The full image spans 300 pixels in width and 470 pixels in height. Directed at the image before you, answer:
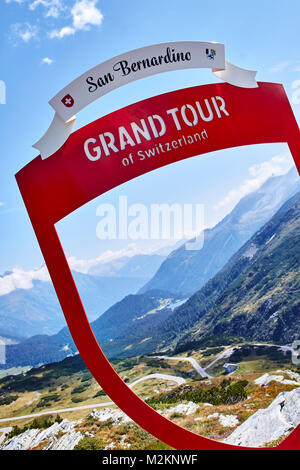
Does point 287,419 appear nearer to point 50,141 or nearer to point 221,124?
point 221,124

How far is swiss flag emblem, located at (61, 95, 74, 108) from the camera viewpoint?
12.2 meters

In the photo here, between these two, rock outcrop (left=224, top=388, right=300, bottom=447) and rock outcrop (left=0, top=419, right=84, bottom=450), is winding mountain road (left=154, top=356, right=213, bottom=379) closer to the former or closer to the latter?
rock outcrop (left=0, top=419, right=84, bottom=450)

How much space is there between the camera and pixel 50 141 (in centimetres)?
1220

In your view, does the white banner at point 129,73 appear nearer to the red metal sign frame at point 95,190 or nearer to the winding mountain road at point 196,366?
the red metal sign frame at point 95,190

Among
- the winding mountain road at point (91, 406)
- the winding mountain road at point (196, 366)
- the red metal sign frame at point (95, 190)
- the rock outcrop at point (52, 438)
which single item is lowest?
Answer: the winding mountain road at point (196, 366)

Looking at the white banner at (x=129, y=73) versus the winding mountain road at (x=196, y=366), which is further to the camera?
the winding mountain road at (x=196, y=366)

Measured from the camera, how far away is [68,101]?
1223 centimetres

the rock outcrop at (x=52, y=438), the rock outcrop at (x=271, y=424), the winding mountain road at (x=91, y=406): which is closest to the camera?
the rock outcrop at (x=271, y=424)

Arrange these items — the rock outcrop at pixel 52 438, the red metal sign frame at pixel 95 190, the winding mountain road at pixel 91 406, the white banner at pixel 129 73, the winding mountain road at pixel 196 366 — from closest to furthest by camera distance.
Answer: the red metal sign frame at pixel 95 190 < the white banner at pixel 129 73 < the rock outcrop at pixel 52 438 < the winding mountain road at pixel 91 406 < the winding mountain road at pixel 196 366

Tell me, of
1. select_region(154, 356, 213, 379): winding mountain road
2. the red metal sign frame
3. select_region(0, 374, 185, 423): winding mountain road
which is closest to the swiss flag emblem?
the red metal sign frame

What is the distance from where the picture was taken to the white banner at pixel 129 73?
12188mm

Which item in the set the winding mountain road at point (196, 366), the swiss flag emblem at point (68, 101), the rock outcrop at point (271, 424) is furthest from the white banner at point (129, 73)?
the winding mountain road at point (196, 366)
